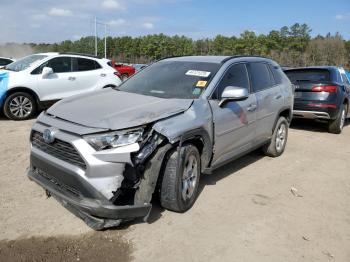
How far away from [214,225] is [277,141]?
3297mm

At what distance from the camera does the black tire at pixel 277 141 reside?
682 centimetres

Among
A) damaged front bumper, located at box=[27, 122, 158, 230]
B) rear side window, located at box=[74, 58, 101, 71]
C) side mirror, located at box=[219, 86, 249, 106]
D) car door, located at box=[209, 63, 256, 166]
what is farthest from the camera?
rear side window, located at box=[74, 58, 101, 71]

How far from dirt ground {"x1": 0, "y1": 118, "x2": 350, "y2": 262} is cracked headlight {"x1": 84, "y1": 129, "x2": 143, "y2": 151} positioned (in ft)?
3.12

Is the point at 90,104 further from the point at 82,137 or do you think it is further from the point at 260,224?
the point at 260,224

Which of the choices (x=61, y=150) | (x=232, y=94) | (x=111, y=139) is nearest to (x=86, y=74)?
(x=232, y=94)

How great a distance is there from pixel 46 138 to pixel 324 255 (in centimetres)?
299

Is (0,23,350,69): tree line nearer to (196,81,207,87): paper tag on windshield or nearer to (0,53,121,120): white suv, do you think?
(0,53,121,120): white suv

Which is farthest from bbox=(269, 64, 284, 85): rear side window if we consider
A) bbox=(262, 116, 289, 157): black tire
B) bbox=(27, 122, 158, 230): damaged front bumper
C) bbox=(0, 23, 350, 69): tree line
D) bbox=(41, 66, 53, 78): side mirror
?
bbox=(0, 23, 350, 69): tree line

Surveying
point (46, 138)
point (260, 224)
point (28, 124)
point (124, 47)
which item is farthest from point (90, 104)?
point (124, 47)

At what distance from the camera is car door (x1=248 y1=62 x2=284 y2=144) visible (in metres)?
5.89

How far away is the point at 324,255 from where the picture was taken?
146 inches

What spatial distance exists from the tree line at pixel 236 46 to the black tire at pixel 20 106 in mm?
45760

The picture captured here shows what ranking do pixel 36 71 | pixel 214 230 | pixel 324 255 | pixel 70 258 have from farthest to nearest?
pixel 36 71 < pixel 214 230 < pixel 324 255 < pixel 70 258

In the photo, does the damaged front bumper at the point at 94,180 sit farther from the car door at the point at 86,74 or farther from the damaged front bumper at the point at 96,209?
the car door at the point at 86,74
